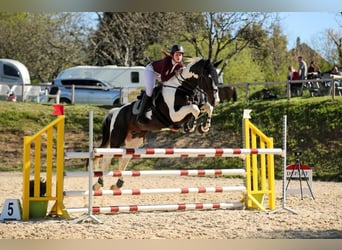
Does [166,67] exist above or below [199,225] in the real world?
above

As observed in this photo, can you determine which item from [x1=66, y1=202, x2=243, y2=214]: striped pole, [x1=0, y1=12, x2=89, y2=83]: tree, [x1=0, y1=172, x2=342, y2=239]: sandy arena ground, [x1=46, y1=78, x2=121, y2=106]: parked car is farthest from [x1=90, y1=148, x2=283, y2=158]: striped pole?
[x1=0, y1=12, x2=89, y2=83]: tree

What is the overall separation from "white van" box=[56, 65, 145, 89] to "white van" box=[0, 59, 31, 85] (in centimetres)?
196

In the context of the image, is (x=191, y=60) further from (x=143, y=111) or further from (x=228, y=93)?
(x=228, y=93)

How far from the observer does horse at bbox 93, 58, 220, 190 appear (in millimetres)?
7195

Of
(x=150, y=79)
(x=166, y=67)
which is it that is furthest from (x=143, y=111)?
(x=166, y=67)

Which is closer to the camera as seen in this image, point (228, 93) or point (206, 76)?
point (206, 76)

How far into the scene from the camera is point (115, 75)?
909 inches

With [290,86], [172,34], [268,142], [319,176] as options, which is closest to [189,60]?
[268,142]

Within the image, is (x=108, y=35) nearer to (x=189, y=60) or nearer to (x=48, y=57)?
(x=48, y=57)

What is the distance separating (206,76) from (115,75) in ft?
52.8

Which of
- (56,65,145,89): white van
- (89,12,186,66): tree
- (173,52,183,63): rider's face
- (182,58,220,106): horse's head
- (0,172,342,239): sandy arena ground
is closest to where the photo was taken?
(0,172,342,239): sandy arena ground

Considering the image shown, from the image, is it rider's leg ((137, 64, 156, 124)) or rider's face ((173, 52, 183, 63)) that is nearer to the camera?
rider's face ((173, 52, 183, 63))

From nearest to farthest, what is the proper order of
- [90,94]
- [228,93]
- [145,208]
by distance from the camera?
[145,208] < [228,93] < [90,94]

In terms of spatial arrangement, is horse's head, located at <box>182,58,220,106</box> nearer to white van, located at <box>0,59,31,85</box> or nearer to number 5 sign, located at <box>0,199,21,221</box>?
number 5 sign, located at <box>0,199,21,221</box>
